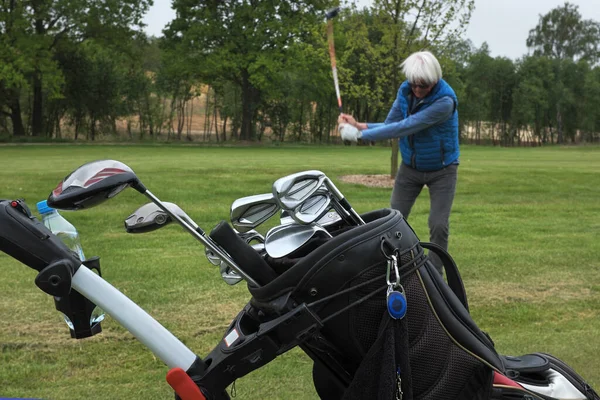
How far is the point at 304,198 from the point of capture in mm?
1786

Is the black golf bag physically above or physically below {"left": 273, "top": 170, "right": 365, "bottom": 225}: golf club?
below

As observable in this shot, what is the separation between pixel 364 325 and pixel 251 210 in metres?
0.49

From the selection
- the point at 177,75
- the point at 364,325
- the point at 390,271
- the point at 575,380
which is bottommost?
the point at 575,380

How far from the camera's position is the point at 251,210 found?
1946mm

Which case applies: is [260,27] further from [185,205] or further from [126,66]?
[185,205]

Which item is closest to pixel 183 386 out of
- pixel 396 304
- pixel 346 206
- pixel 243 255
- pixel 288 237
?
pixel 243 255

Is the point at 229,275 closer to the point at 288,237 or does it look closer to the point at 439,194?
the point at 288,237

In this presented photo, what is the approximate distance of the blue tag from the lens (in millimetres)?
1683

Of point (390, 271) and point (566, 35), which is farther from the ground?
point (566, 35)

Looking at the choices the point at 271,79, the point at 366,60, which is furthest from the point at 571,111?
the point at 366,60

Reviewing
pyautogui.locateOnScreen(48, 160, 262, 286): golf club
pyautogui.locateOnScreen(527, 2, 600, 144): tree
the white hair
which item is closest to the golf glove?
the white hair

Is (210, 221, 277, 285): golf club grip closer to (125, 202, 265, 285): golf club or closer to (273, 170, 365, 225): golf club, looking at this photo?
(125, 202, 265, 285): golf club

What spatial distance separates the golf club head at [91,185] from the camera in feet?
5.27

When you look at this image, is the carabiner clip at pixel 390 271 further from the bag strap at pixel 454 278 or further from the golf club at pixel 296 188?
the bag strap at pixel 454 278
